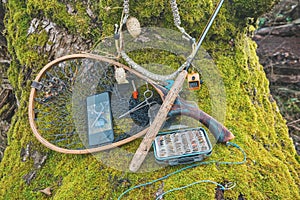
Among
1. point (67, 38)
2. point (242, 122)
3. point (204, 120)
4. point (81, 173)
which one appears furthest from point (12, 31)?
point (242, 122)

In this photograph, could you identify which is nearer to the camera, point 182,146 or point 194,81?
point 182,146

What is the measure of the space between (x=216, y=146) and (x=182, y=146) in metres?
0.26

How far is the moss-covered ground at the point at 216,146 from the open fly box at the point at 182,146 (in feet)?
0.26

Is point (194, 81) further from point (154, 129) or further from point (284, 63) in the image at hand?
point (284, 63)

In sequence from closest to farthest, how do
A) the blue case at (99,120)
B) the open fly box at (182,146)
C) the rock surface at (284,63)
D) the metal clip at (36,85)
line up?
the open fly box at (182,146)
the blue case at (99,120)
the metal clip at (36,85)
the rock surface at (284,63)

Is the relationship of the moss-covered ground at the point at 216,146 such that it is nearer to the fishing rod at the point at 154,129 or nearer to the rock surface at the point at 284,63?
the fishing rod at the point at 154,129

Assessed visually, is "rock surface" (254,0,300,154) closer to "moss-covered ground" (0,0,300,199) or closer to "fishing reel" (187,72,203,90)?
"moss-covered ground" (0,0,300,199)

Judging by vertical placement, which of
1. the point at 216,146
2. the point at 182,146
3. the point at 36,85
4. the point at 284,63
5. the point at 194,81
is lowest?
the point at 284,63

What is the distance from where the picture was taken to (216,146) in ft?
6.35

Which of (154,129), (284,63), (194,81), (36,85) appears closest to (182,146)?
(154,129)

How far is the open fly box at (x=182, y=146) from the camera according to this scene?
1762mm

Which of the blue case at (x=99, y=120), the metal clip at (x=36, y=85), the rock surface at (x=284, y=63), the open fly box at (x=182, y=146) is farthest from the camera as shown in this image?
the rock surface at (x=284, y=63)

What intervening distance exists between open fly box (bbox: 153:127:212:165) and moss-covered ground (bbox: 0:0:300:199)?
79mm

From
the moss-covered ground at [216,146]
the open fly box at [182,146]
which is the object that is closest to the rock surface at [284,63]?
the moss-covered ground at [216,146]
